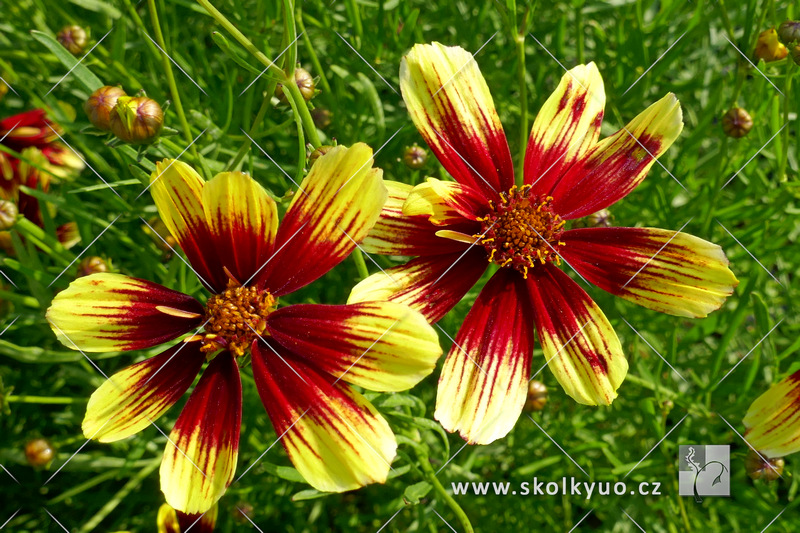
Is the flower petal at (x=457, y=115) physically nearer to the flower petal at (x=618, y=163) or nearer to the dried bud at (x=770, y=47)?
the flower petal at (x=618, y=163)

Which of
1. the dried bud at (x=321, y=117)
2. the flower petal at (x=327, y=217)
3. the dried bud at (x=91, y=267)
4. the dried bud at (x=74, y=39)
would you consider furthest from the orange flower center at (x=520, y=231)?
the dried bud at (x=74, y=39)

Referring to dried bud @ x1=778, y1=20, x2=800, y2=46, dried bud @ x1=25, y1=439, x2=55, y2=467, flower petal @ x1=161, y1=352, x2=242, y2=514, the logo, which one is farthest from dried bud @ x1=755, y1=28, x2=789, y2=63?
dried bud @ x1=25, y1=439, x2=55, y2=467

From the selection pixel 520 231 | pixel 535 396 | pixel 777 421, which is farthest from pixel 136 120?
pixel 777 421

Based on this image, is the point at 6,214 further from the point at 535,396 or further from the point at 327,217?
the point at 535,396

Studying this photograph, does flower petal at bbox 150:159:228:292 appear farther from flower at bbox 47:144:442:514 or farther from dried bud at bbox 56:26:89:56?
dried bud at bbox 56:26:89:56

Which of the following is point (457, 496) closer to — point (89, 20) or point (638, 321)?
point (638, 321)

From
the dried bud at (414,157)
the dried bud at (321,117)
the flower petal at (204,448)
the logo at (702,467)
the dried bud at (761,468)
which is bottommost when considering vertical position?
the logo at (702,467)
